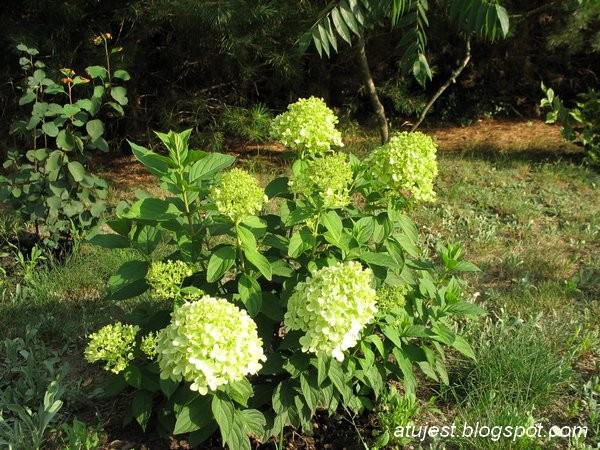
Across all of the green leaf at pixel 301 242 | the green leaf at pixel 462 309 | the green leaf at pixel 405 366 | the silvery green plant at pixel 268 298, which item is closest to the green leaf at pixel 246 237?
the silvery green plant at pixel 268 298

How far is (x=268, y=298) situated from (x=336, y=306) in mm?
445

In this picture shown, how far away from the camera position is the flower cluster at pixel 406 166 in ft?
6.39

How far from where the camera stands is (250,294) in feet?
6.38

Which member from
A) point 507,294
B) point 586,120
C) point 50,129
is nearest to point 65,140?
point 50,129

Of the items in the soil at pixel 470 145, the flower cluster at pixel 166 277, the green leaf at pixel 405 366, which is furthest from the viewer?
→ the soil at pixel 470 145

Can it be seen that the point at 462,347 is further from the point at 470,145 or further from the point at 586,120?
the point at 470,145

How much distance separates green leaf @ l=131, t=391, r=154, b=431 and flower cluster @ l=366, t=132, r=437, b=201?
1.06 m

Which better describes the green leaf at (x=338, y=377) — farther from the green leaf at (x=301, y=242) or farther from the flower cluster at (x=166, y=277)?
the flower cluster at (x=166, y=277)

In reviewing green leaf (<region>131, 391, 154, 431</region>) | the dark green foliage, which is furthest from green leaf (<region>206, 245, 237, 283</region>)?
the dark green foliage

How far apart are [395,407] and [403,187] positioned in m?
0.87

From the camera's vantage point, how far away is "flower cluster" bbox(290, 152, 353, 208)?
1.87 metres

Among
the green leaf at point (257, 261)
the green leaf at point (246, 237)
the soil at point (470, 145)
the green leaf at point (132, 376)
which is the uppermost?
the green leaf at point (246, 237)

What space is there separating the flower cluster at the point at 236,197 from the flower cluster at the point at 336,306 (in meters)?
0.28

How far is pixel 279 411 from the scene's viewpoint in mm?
2064
